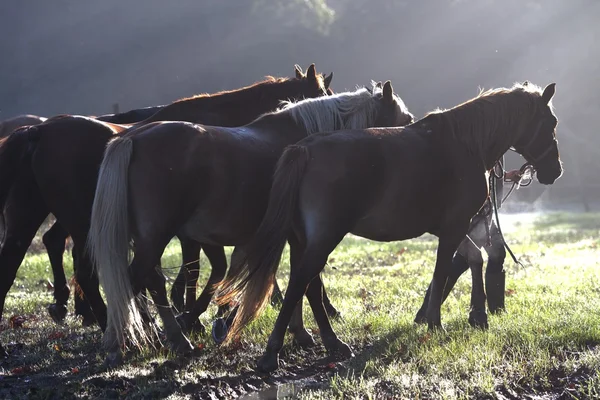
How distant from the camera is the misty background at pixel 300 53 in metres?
46.2

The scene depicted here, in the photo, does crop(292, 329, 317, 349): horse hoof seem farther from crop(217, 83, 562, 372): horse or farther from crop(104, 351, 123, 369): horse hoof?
crop(104, 351, 123, 369): horse hoof

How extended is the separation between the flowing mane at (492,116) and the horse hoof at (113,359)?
3.16 m

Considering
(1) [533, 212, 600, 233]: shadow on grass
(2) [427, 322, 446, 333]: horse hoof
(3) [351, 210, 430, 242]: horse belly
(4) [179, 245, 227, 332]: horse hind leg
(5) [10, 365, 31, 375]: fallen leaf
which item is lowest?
(1) [533, 212, 600, 233]: shadow on grass

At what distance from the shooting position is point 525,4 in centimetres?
5909

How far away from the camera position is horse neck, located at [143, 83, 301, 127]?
24.3 feet

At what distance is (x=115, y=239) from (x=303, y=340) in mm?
1768

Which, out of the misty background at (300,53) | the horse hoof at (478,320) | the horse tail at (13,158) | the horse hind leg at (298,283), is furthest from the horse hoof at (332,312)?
the misty background at (300,53)

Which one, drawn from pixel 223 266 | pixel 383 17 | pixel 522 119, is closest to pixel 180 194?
pixel 223 266

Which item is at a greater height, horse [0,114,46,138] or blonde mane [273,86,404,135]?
horse [0,114,46,138]

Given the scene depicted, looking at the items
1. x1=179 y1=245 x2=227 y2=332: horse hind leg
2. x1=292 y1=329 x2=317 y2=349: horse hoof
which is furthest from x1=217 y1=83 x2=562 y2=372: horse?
x1=179 y1=245 x2=227 y2=332: horse hind leg

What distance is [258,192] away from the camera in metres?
5.97

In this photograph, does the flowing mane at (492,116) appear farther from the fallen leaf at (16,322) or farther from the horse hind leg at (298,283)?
the fallen leaf at (16,322)

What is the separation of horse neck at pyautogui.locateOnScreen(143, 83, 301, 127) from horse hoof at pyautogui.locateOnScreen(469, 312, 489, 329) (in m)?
2.79

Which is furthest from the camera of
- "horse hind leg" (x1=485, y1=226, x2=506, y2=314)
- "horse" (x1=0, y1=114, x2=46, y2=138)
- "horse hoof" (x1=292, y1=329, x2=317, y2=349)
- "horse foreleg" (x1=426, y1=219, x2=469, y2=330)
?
"horse" (x1=0, y1=114, x2=46, y2=138)
